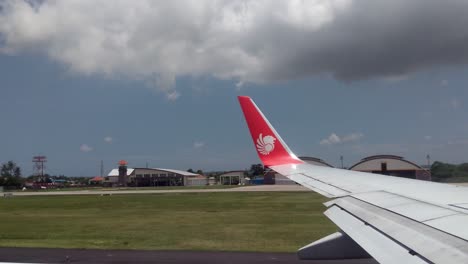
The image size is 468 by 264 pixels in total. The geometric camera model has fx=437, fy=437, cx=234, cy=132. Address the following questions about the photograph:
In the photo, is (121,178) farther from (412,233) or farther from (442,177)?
(412,233)

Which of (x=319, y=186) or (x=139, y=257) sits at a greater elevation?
(x=319, y=186)

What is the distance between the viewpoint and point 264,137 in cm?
792

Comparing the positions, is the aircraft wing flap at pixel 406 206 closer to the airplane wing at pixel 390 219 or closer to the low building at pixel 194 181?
the airplane wing at pixel 390 219

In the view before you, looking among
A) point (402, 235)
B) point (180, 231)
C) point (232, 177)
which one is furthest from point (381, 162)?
point (402, 235)

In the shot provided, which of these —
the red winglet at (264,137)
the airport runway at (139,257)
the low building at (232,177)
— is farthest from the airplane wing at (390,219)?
the low building at (232,177)

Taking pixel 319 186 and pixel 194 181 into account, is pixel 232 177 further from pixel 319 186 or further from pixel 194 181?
pixel 319 186

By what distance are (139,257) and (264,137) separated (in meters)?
4.48

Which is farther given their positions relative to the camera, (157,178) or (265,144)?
(157,178)

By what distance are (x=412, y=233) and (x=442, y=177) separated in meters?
15.0

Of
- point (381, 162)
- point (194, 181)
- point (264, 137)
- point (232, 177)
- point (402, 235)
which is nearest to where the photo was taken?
point (402, 235)

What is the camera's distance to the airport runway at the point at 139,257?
9.65 meters

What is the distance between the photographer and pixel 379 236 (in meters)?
3.35

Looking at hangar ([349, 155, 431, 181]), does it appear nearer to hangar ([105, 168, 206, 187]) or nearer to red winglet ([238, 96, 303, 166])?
red winglet ([238, 96, 303, 166])

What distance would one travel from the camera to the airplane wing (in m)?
2.78
